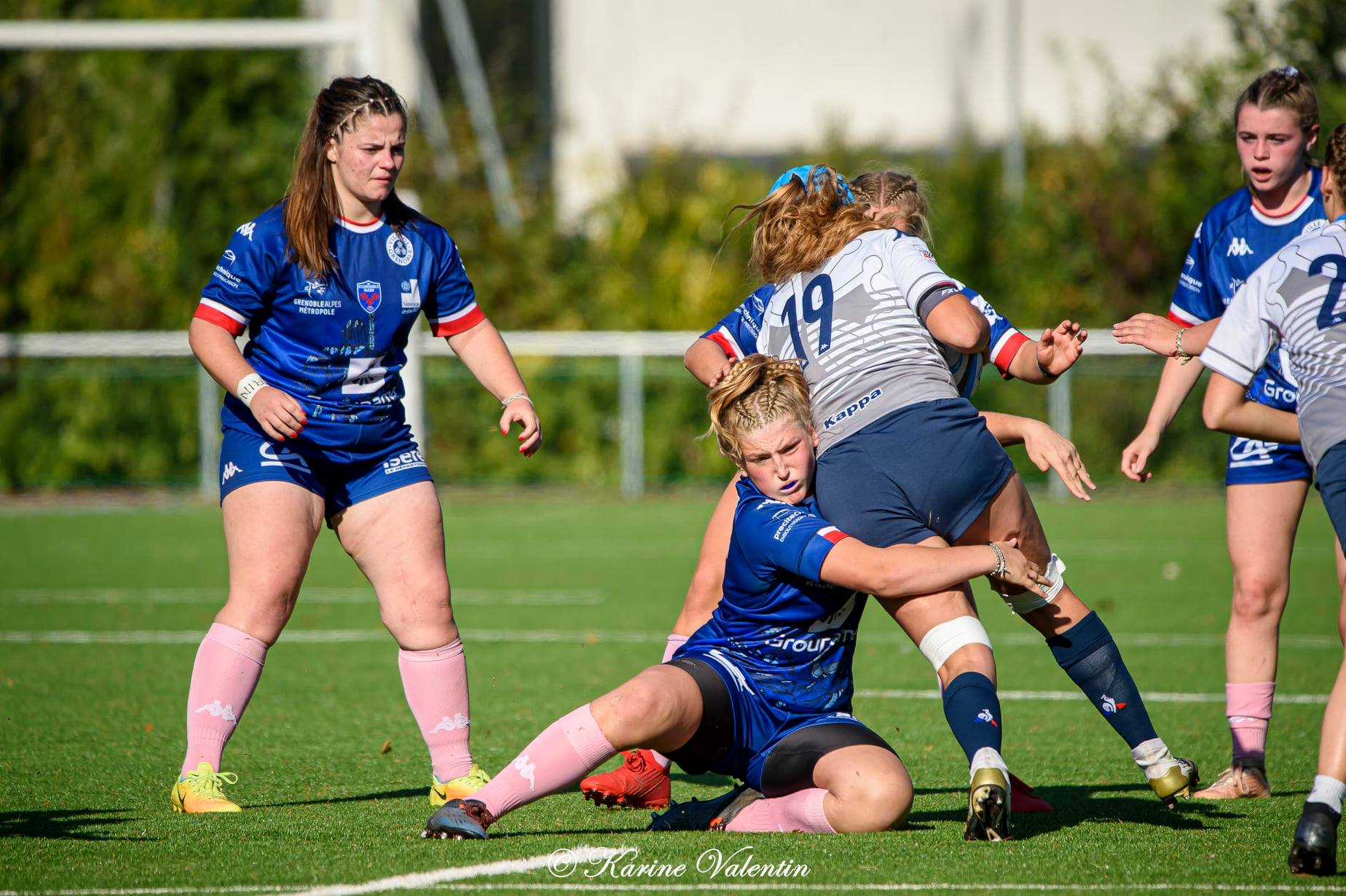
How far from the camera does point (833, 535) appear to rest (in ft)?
12.2

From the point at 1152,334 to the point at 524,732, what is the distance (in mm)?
2699

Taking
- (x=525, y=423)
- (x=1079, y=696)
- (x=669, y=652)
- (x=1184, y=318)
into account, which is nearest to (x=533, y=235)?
(x=1079, y=696)

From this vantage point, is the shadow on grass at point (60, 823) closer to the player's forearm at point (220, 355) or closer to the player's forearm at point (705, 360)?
the player's forearm at point (220, 355)

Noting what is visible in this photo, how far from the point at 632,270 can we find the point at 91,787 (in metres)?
15.5

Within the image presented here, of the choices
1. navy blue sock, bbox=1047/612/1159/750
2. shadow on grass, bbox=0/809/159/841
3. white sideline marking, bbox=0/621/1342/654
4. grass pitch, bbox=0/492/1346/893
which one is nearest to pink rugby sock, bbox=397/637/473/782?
grass pitch, bbox=0/492/1346/893

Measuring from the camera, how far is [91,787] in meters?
4.54

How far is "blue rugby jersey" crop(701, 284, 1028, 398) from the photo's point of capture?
391 cm

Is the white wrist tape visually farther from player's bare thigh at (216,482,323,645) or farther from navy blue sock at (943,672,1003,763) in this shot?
navy blue sock at (943,672,1003,763)

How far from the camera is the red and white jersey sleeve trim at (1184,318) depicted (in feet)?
16.1

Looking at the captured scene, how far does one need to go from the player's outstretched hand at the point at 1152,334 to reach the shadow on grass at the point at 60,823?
2.92 metres

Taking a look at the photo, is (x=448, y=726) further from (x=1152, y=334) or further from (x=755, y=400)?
(x=1152, y=334)

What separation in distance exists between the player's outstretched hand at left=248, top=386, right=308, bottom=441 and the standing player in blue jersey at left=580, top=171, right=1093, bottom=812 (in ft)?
3.53

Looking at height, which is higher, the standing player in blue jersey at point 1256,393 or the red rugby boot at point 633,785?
the standing player in blue jersey at point 1256,393

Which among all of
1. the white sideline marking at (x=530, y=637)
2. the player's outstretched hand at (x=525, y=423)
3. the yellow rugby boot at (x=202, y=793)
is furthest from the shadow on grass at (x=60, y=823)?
the white sideline marking at (x=530, y=637)
